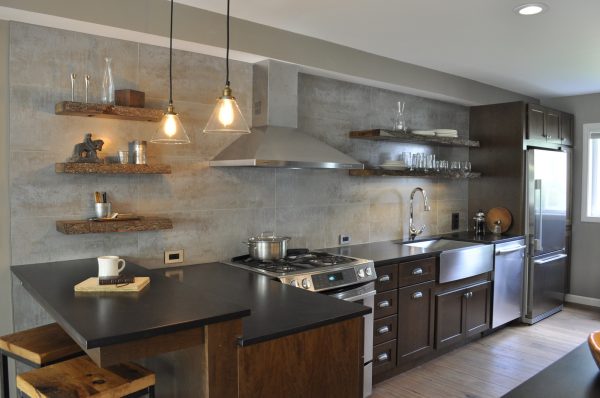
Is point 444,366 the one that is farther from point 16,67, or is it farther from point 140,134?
point 16,67

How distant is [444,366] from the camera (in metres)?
3.87

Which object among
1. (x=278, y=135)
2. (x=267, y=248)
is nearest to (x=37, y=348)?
(x=267, y=248)

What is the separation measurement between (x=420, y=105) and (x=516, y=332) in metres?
2.45

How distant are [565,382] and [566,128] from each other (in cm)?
498

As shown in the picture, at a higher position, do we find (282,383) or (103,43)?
(103,43)

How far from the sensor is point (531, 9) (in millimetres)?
2840

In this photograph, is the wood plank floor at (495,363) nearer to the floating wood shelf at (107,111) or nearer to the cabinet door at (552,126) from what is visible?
the cabinet door at (552,126)

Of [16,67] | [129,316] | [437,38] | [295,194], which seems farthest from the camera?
[295,194]

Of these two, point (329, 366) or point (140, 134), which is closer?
point (329, 366)

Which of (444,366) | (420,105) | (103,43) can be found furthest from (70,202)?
(420,105)

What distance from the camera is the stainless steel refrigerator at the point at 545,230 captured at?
194 inches

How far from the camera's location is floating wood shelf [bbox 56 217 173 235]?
254 cm

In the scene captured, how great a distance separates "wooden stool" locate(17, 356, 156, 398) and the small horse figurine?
1.15m

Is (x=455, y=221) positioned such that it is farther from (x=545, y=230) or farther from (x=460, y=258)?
(x=460, y=258)
